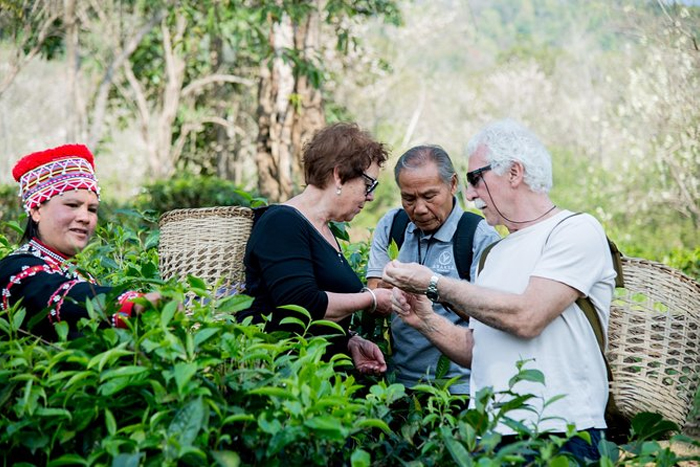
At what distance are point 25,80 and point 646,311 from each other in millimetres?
36475

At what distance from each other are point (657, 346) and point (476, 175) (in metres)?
0.83

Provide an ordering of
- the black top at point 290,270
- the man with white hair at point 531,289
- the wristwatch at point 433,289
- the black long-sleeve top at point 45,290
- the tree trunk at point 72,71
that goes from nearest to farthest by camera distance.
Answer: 1. the black long-sleeve top at point 45,290
2. the man with white hair at point 531,289
3. the wristwatch at point 433,289
4. the black top at point 290,270
5. the tree trunk at point 72,71

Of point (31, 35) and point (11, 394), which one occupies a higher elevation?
point (31, 35)

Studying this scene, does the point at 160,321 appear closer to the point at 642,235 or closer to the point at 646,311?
the point at 646,311

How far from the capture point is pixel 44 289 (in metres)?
2.59

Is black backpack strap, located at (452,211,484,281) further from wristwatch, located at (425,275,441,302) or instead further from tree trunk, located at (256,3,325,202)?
tree trunk, located at (256,3,325,202)

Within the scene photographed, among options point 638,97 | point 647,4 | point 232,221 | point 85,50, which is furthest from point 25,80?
point 232,221

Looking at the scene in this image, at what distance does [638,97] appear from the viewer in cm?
1848

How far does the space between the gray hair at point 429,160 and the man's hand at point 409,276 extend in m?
0.84

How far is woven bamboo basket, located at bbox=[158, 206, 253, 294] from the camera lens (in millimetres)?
3898

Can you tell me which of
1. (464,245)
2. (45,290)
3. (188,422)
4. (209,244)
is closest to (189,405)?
(188,422)

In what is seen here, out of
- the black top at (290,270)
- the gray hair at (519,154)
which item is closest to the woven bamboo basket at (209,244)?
the black top at (290,270)

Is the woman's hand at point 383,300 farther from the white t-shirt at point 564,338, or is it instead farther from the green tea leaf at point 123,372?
the green tea leaf at point 123,372

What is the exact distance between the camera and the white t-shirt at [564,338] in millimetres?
2693
